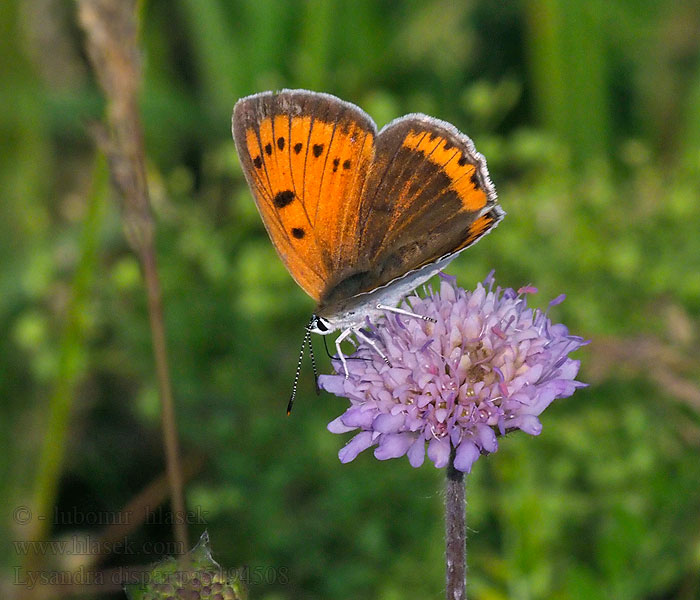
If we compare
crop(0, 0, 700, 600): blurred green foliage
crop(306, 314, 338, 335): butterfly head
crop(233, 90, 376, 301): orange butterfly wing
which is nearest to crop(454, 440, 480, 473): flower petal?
crop(306, 314, 338, 335): butterfly head

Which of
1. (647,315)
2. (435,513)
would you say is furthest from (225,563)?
(647,315)

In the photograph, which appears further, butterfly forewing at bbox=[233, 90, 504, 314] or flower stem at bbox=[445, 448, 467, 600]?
butterfly forewing at bbox=[233, 90, 504, 314]

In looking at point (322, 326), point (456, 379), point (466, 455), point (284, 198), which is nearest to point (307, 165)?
point (284, 198)

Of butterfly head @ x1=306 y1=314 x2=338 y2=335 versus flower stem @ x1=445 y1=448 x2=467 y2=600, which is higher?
butterfly head @ x1=306 y1=314 x2=338 y2=335

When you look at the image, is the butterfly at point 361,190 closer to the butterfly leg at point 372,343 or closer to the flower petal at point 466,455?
the butterfly leg at point 372,343

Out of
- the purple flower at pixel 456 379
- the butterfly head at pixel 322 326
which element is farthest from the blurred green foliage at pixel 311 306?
the purple flower at pixel 456 379

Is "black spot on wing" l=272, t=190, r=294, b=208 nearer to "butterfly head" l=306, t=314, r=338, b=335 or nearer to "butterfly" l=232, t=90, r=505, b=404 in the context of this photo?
"butterfly" l=232, t=90, r=505, b=404

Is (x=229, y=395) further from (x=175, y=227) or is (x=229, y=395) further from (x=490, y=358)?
(x=490, y=358)
